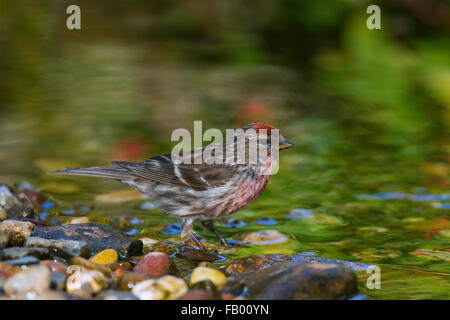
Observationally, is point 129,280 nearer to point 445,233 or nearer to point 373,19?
point 445,233

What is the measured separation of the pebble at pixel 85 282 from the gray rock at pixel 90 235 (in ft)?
2.74

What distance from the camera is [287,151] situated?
800 cm

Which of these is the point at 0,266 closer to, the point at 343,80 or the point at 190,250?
the point at 190,250

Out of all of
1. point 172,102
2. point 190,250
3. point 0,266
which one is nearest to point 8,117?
point 172,102

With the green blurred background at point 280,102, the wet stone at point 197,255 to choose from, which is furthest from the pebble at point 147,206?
the wet stone at point 197,255

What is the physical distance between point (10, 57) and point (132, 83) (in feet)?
8.91

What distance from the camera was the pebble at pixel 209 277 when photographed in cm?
452

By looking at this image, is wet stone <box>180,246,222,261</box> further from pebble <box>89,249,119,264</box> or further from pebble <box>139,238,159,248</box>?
pebble <box>89,249,119,264</box>

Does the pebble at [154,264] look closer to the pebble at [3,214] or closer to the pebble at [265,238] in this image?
the pebble at [265,238]

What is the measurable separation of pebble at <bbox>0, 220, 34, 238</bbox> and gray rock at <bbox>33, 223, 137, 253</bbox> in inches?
3.4

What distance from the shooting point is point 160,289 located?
4250 millimetres

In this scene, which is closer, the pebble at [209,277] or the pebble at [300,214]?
the pebble at [209,277]

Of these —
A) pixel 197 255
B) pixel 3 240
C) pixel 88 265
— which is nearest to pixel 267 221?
pixel 197 255

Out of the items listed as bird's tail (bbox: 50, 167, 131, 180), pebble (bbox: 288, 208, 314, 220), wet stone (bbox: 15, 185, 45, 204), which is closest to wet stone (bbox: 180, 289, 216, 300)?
bird's tail (bbox: 50, 167, 131, 180)
